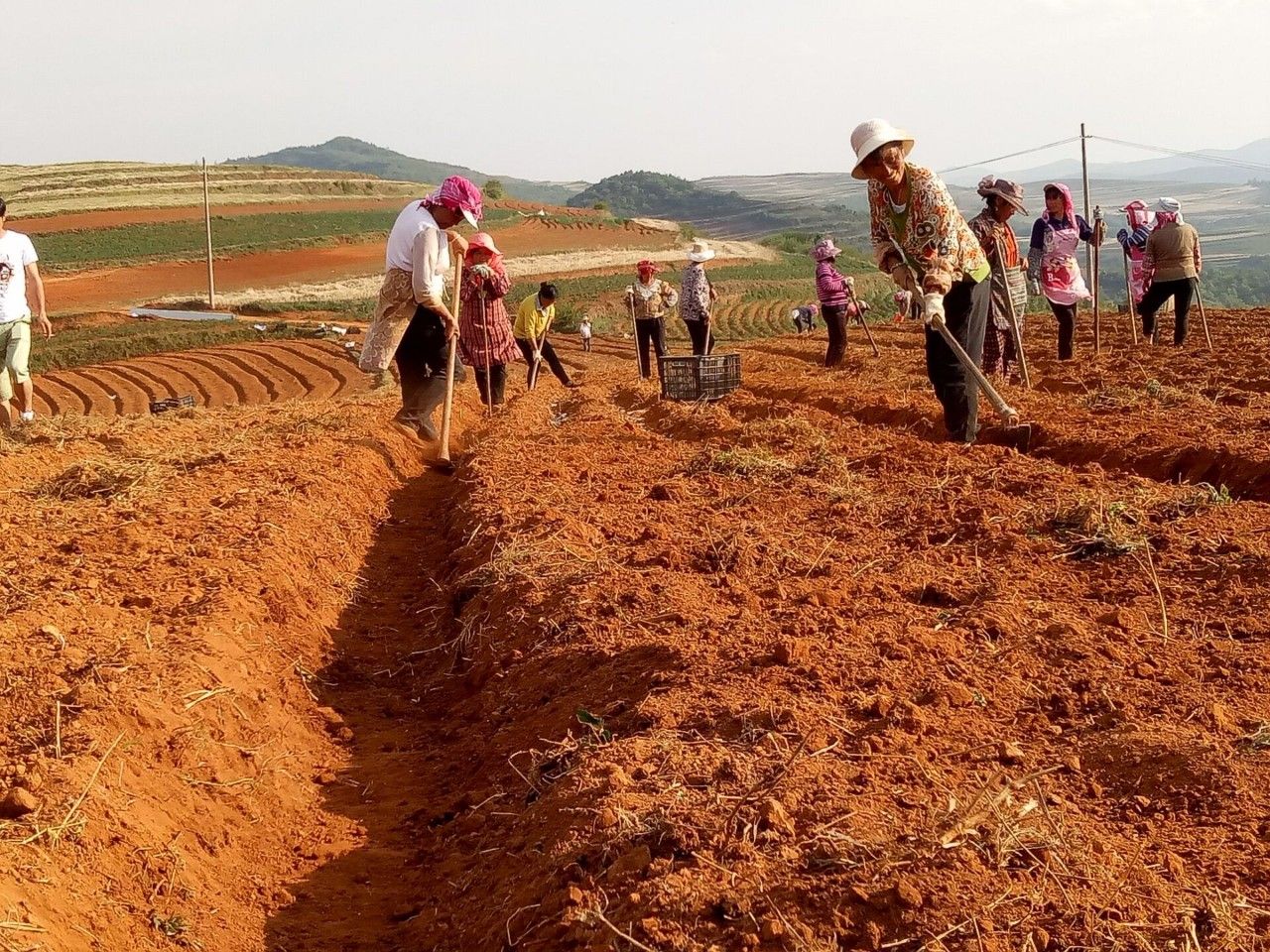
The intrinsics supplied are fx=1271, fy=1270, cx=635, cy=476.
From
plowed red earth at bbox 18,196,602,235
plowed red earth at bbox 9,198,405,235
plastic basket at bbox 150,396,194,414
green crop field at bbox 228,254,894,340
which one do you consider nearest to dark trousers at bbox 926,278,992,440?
plastic basket at bbox 150,396,194,414

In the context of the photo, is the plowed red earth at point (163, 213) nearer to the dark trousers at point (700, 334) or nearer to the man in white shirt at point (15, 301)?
the dark trousers at point (700, 334)

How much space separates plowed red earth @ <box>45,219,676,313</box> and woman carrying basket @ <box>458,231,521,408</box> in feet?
111

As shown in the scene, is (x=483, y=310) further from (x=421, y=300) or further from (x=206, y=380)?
(x=206, y=380)

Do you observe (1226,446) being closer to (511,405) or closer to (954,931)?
(954,931)

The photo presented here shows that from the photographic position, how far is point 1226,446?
646 cm

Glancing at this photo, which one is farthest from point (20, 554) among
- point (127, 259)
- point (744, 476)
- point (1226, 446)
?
point (127, 259)

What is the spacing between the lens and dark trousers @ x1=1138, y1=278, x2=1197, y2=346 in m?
13.0

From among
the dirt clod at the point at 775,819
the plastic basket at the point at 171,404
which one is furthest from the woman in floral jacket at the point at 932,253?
the plastic basket at the point at 171,404

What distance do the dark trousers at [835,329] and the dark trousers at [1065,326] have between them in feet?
9.03

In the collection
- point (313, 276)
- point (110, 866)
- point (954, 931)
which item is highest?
point (313, 276)

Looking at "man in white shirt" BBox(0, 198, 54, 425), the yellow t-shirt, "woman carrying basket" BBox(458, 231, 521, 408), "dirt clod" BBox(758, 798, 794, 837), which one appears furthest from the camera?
the yellow t-shirt

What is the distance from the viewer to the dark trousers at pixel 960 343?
6918mm

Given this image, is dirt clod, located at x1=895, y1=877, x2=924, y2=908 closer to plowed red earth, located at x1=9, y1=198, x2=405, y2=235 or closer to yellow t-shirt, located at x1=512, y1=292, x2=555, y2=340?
yellow t-shirt, located at x1=512, y1=292, x2=555, y2=340

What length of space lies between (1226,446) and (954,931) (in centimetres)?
500
